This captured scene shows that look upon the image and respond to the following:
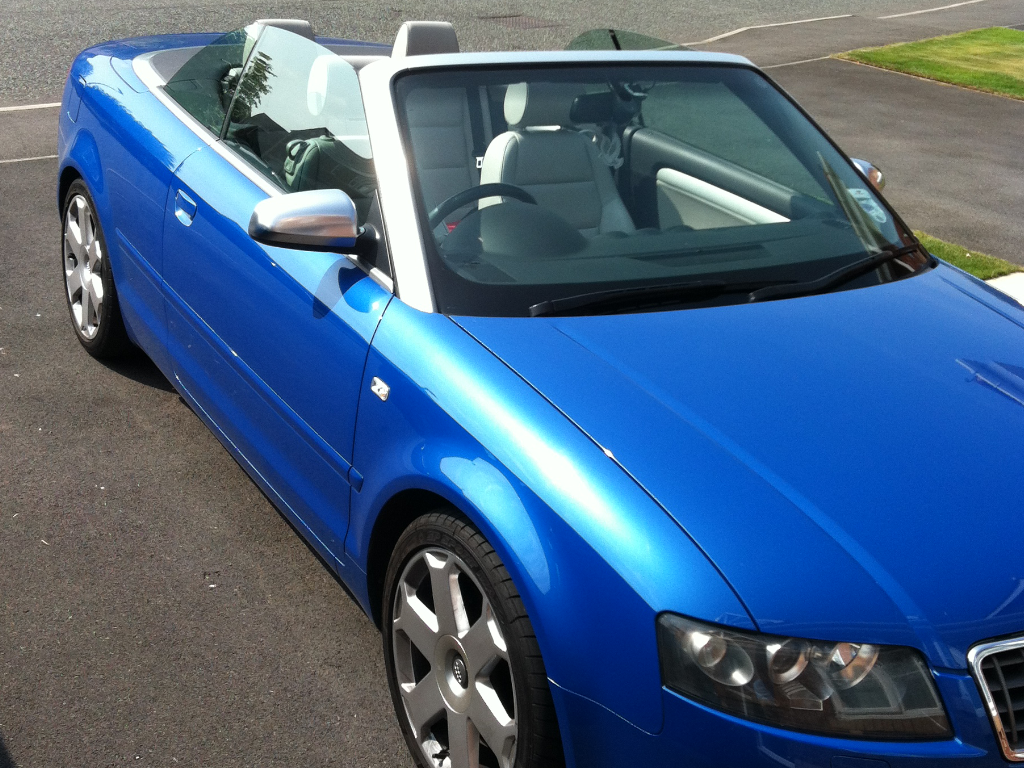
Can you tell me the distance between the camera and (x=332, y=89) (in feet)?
12.2

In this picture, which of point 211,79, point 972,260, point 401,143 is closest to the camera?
point 401,143

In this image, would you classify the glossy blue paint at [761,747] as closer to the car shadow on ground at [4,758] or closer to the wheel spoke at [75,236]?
the car shadow on ground at [4,758]

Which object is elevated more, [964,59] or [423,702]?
[423,702]

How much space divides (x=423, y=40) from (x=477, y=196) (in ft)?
4.01

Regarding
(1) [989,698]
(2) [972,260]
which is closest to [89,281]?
(1) [989,698]

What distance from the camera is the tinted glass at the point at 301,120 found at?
11.3 ft

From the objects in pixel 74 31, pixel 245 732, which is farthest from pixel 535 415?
pixel 74 31

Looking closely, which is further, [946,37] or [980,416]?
[946,37]

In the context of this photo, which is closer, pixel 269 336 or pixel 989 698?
pixel 989 698

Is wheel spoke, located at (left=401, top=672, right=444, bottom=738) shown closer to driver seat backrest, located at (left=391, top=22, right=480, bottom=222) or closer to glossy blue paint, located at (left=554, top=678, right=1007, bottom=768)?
glossy blue paint, located at (left=554, top=678, right=1007, bottom=768)

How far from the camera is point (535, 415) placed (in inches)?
97.0

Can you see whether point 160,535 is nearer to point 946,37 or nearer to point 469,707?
point 469,707

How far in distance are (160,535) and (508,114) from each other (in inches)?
71.2

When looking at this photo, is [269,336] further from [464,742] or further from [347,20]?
[347,20]
